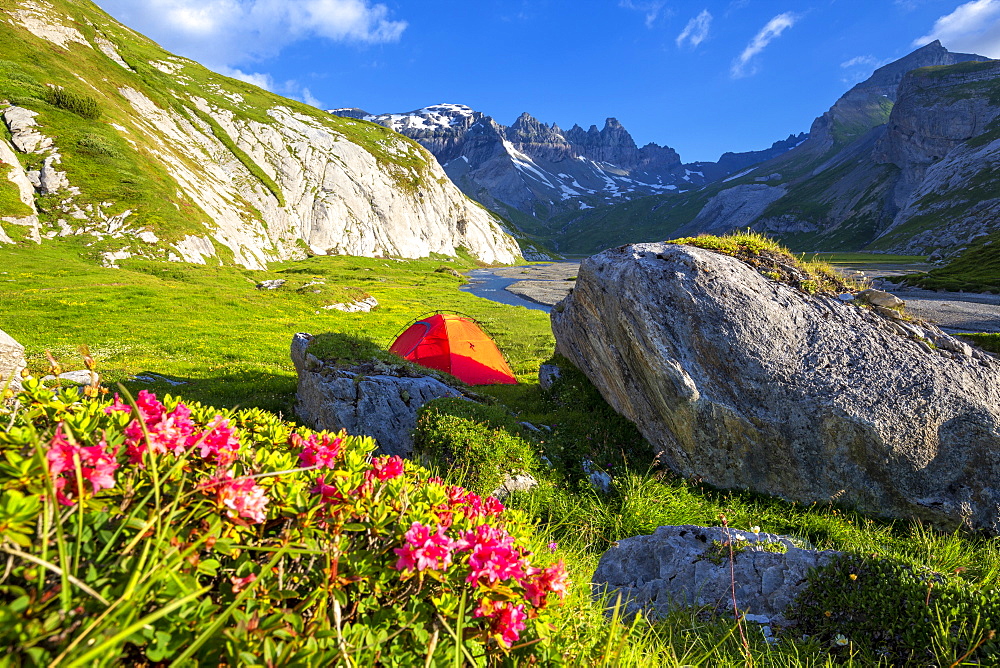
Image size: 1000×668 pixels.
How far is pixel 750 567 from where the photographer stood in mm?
5816

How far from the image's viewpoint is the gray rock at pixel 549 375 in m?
14.0

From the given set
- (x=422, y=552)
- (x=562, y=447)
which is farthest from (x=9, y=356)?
(x=422, y=552)

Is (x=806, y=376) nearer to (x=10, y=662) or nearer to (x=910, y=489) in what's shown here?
(x=910, y=489)

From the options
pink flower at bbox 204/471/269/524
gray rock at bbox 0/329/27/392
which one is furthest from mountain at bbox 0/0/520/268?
pink flower at bbox 204/471/269/524

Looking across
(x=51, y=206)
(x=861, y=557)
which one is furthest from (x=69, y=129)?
(x=861, y=557)

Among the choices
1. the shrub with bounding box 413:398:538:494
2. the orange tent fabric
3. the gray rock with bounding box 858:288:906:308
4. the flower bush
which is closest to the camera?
the flower bush

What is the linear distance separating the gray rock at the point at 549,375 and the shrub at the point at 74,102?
76043 millimetres

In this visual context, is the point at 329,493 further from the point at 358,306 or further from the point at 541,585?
the point at 358,306

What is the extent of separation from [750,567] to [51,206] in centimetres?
6576

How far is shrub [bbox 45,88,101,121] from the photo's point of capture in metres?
53.5

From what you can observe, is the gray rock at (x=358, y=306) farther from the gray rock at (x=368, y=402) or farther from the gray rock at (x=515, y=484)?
the gray rock at (x=515, y=484)

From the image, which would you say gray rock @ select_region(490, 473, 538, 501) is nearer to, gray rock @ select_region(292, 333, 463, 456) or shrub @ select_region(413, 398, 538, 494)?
shrub @ select_region(413, 398, 538, 494)

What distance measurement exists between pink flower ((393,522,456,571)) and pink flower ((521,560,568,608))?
2.20 feet

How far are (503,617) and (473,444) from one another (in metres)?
6.12
